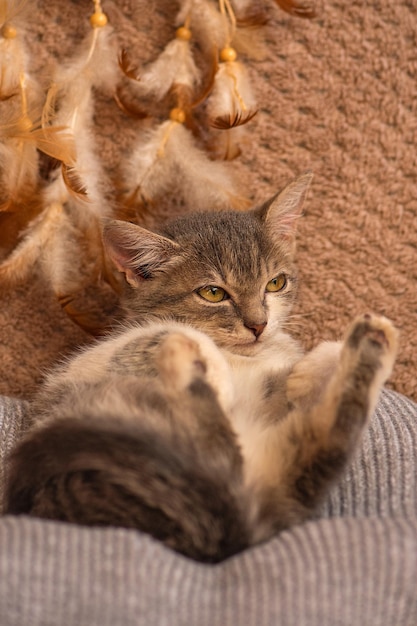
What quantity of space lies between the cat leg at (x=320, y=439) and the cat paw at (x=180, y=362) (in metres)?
0.15

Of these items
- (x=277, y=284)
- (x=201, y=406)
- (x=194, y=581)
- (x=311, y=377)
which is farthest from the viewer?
(x=277, y=284)

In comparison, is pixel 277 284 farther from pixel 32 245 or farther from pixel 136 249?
pixel 32 245

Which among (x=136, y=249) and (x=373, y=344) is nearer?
(x=373, y=344)

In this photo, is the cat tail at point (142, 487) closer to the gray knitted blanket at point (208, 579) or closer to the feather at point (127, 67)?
the gray knitted blanket at point (208, 579)

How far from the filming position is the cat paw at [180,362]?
36.7 inches

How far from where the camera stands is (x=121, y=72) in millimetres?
1480

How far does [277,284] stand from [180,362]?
1.58ft

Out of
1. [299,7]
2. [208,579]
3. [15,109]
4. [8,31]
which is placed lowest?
[208,579]

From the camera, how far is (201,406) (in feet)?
2.95

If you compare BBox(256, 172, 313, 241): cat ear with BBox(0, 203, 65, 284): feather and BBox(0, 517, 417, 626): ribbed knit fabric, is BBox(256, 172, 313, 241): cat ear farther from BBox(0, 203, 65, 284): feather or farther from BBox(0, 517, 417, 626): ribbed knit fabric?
BBox(0, 517, 417, 626): ribbed knit fabric

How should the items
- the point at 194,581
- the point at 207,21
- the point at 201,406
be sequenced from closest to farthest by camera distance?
the point at 194,581, the point at 201,406, the point at 207,21

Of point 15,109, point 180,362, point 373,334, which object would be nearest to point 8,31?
point 15,109

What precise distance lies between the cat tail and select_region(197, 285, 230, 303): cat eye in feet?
1.59

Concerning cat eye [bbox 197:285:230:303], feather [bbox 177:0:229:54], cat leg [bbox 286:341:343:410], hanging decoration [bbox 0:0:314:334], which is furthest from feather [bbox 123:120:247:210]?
cat leg [bbox 286:341:343:410]
